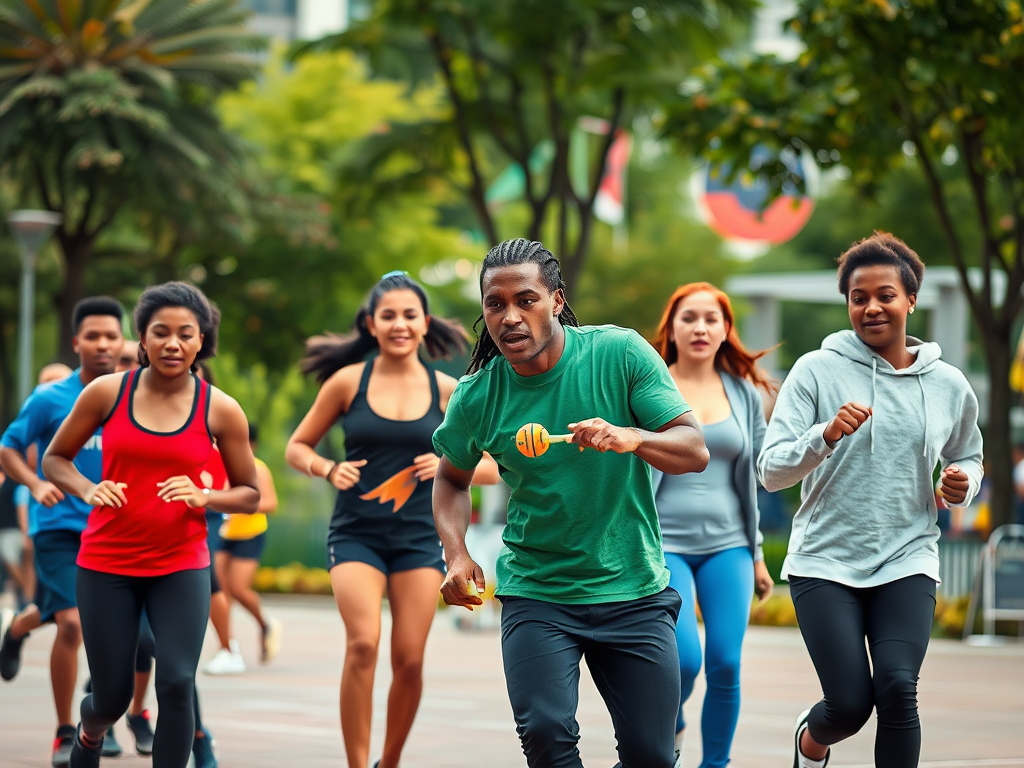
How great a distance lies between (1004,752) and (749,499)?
2452mm

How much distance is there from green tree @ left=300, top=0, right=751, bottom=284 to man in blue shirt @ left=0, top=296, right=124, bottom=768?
12.1 meters

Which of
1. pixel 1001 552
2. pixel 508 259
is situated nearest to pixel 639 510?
pixel 508 259

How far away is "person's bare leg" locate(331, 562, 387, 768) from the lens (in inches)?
254

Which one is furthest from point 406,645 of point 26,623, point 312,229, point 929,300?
point 312,229

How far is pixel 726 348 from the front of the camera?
7.25m

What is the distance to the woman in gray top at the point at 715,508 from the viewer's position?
21.5 ft

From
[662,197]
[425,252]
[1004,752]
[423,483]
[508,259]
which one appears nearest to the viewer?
[508,259]

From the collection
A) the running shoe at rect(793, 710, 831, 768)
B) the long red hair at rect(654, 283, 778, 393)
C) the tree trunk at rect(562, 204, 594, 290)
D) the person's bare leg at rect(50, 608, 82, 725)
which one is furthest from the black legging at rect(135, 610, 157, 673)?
the tree trunk at rect(562, 204, 594, 290)

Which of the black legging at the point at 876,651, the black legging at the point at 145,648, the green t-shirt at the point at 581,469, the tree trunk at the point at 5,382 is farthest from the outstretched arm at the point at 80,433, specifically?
the tree trunk at the point at 5,382

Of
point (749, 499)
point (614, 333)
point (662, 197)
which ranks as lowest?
point (749, 499)

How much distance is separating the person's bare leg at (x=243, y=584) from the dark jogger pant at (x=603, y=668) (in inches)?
335

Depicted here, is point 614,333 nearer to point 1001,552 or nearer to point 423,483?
point 423,483

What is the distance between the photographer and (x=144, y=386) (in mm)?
5938

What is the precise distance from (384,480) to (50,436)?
1.79 m
